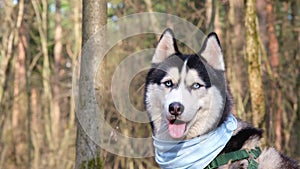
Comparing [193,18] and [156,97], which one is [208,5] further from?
[156,97]

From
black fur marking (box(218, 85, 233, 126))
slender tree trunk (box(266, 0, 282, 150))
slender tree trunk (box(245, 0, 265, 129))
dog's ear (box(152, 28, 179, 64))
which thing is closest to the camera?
black fur marking (box(218, 85, 233, 126))

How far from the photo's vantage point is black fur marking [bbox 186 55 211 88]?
17.9ft

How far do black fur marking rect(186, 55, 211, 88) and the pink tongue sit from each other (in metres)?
0.43

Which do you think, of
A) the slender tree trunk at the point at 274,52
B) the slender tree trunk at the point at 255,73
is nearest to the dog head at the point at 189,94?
the slender tree trunk at the point at 255,73

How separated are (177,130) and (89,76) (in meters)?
1.00

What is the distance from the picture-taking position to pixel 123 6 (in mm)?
12938

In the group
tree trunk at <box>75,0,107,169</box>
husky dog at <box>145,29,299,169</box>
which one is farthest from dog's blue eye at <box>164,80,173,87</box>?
tree trunk at <box>75,0,107,169</box>

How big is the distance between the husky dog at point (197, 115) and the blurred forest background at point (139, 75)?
4.77m

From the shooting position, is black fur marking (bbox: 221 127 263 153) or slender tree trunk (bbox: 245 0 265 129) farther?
slender tree trunk (bbox: 245 0 265 129)

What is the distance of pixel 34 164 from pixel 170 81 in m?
11.4

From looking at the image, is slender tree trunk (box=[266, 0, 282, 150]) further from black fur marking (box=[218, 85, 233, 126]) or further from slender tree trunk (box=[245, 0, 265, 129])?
black fur marking (box=[218, 85, 233, 126])

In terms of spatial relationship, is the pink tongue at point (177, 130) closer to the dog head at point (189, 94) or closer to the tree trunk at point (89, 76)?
the dog head at point (189, 94)

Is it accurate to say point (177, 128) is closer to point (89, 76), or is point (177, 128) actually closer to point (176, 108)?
point (176, 108)

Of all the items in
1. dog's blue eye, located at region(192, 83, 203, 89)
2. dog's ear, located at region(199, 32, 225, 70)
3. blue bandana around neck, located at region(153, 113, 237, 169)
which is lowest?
blue bandana around neck, located at region(153, 113, 237, 169)
